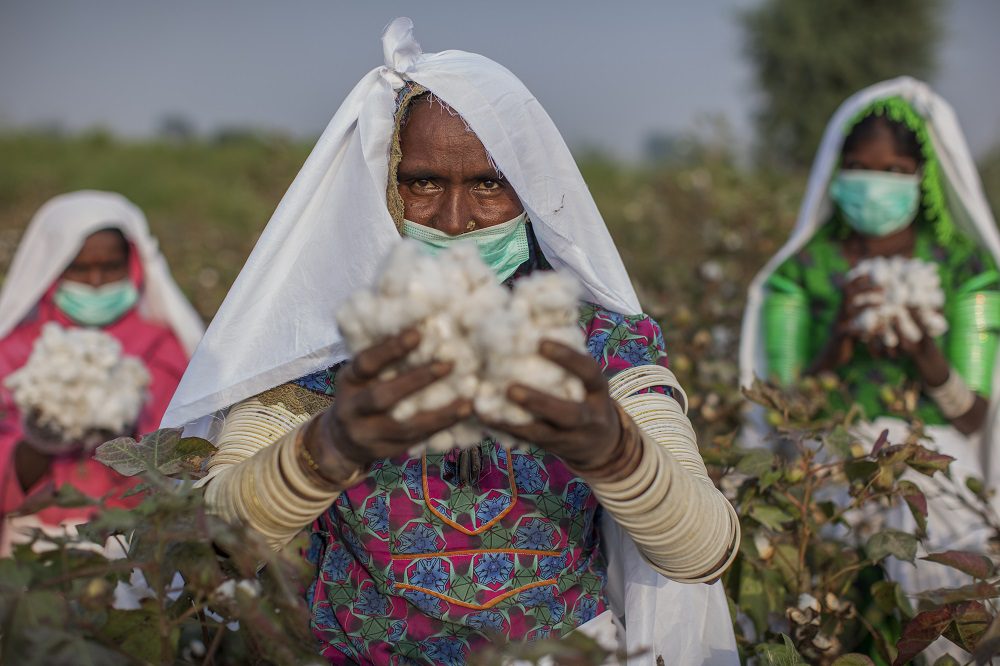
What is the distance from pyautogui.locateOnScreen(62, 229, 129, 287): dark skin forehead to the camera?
484 cm

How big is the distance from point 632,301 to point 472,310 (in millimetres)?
829

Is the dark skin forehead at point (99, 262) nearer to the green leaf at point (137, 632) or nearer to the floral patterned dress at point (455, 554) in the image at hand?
the floral patterned dress at point (455, 554)

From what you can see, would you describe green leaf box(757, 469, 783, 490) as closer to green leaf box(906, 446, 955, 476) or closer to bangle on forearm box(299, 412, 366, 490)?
green leaf box(906, 446, 955, 476)

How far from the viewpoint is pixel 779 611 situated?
2.57m

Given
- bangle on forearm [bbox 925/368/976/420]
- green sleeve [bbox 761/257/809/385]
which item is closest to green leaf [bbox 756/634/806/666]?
bangle on forearm [bbox 925/368/976/420]

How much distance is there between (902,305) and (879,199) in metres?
0.64

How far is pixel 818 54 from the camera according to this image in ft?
55.1

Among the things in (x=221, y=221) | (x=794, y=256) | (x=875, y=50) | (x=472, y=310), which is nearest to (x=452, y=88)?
(x=472, y=310)

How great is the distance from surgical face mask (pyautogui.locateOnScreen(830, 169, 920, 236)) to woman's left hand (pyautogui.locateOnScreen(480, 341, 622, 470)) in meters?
3.18

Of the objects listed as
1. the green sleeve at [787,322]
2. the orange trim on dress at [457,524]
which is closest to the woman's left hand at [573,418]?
the orange trim on dress at [457,524]

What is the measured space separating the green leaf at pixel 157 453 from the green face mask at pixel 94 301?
10.00 ft

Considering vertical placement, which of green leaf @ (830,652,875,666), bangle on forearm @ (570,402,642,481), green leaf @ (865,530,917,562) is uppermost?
bangle on forearm @ (570,402,642,481)

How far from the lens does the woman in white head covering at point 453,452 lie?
80.6 inches

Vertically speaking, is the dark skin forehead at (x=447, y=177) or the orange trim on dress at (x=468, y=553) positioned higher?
the dark skin forehead at (x=447, y=177)
